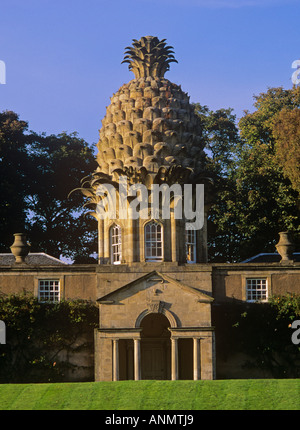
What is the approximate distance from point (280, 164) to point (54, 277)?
841 inches

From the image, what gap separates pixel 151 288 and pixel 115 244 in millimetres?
5573

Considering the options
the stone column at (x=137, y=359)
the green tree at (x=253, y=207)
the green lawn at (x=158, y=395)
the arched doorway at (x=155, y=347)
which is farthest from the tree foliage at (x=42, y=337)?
the green tree at (x=253, y=207)

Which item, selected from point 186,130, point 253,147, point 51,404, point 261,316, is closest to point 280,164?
point 253,147

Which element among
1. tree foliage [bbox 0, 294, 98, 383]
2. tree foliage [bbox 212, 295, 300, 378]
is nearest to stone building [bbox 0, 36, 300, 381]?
tree foliage [bbox 212, 295, 300, 378]

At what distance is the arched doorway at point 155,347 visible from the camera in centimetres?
4797

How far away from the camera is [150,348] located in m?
48.6

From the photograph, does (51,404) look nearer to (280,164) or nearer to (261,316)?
(261,316)

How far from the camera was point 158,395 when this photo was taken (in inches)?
1446

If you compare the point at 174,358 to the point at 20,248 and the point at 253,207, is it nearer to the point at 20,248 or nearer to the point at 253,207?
the point at 20,248

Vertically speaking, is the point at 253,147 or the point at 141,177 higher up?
the point at 253,147

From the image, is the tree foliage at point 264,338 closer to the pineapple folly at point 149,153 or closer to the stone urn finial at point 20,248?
the pineapple folly at point 149,153

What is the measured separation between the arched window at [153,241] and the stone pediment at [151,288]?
3.20m

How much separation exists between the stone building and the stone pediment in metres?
0.05

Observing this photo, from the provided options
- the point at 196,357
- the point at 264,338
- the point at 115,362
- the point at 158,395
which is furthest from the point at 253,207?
the point at 158,395
